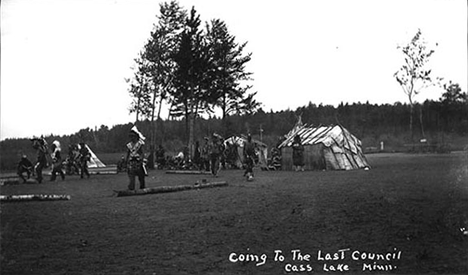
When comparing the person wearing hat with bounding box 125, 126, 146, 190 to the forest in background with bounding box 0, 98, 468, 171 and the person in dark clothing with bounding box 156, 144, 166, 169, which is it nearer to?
the forest in background with bounding box 0, 98, 468, 171

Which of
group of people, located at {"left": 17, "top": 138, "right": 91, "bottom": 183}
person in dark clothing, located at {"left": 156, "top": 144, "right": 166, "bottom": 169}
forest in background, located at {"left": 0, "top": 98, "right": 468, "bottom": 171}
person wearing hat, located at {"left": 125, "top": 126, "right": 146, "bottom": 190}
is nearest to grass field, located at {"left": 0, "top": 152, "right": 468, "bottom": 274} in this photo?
forest in background, located at {"left": 0, "top": 98, "right": 468, "bottom": 171}

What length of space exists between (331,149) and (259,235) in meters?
13.9

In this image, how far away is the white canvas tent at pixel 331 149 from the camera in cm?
1928

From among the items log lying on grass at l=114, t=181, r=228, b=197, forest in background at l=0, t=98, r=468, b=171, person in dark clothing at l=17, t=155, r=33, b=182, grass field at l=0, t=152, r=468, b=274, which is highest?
forest in background at l=0, t=98, r=468, b=171

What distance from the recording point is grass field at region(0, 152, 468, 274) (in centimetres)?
507

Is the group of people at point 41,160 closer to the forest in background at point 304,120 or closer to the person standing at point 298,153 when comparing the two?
the forest in background at point 304,120

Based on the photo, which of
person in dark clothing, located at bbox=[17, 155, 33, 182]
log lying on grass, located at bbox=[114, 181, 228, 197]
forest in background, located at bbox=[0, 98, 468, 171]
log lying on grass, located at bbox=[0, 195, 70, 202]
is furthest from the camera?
person in dark clothing, located at bbox=[17, 155, 33, 182]

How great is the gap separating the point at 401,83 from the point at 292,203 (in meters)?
2.92

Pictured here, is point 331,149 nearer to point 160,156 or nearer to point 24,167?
point 160,156

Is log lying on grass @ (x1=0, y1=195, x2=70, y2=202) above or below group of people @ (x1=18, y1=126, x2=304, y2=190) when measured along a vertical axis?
below

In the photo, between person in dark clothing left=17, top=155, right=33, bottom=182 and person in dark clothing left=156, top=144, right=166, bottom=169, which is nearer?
person in dark clothing left=17, top=155, right=33, bottom=182

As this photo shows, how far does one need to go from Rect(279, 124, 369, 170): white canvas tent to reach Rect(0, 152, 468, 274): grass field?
10.7 meters

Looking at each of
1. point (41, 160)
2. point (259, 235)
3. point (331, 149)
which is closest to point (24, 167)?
point (41, 160)

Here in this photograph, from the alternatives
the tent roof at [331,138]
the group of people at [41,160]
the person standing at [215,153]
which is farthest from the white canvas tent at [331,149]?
the group of people at [41,160]
